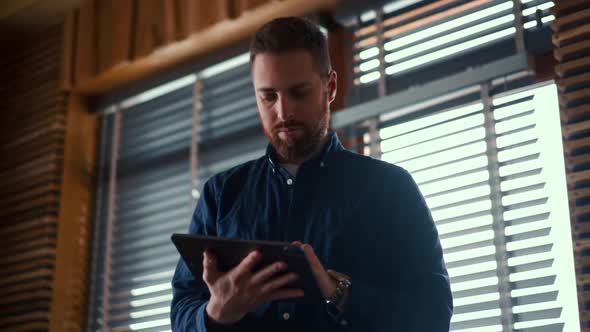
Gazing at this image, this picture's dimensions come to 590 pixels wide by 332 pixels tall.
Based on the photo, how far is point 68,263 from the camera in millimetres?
3363

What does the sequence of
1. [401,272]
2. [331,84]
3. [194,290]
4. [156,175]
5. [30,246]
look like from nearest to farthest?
[401,272] → [194,290] → [331,84] → [156,175] → [30,246]

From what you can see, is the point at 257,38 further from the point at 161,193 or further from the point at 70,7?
the point at 70,7

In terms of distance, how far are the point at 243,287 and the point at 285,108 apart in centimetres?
37

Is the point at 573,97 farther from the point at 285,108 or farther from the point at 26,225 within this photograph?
the point at 26,225

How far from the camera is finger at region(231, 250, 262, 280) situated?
1.28m

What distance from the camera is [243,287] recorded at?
1301 mm

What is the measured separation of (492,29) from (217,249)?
143cm

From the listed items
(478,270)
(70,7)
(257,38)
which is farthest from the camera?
(70,7)

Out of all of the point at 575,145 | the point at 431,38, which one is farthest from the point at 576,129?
the point at 431,38

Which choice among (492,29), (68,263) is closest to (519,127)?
(492,29)

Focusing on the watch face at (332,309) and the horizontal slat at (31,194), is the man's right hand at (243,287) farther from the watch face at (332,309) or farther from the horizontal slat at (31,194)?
the horizontal slat at (31,194)

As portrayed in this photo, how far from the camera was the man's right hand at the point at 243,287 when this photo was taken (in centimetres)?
129

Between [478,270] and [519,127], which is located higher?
[519,127]

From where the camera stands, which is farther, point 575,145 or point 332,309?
point 575,145
